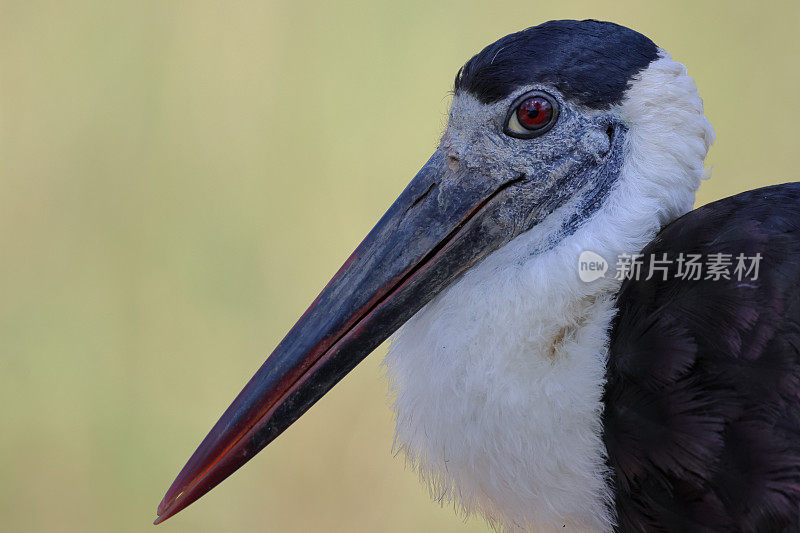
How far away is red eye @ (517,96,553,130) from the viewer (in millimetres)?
1255

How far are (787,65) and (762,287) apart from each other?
220 centimetres

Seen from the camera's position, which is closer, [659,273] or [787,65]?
[659,273]

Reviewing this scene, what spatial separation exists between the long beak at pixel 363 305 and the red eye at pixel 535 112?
0.28ft

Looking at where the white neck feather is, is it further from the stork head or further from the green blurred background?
the green blurred background

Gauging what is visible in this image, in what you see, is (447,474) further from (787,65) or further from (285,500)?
(787,65)

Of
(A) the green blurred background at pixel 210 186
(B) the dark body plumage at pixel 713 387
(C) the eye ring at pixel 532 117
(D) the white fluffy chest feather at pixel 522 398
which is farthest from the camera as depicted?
(A) the green blurred background at pixel 210 186

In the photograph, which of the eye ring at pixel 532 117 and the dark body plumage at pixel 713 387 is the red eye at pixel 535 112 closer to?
the eye ring at pixel 532 117

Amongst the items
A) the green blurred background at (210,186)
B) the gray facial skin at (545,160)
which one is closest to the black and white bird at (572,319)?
the gray facial skin at (545,160)

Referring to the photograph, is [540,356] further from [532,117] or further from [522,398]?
[532,117]

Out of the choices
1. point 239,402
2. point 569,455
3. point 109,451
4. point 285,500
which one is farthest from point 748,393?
point 109,451

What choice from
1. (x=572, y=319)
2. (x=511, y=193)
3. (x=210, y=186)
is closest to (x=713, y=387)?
(x=572, y=319)

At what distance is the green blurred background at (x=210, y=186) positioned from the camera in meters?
2.81

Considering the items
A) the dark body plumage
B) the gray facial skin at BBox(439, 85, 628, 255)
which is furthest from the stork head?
the dark body plumage

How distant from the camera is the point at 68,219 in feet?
9.63
